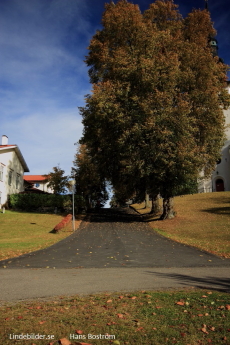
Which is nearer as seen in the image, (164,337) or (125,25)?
(164,337)

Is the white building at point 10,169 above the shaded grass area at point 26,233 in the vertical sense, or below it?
above

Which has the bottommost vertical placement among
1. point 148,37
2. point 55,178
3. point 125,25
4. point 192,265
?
point 192,265

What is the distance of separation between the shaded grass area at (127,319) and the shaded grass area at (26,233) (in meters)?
8.11

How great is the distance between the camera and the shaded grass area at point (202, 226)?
1546 centimetres

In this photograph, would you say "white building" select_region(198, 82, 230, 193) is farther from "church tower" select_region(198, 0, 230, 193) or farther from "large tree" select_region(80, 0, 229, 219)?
"large tree" select_region(80, 0, 229, 219)

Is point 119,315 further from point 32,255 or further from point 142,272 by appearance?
point 32,255

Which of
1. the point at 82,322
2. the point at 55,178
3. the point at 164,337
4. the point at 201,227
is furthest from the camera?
the point at 55,178

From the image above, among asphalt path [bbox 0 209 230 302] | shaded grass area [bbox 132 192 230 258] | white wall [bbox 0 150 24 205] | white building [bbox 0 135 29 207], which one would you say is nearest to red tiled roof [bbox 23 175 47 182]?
white building [bbox 0 135 29 207]

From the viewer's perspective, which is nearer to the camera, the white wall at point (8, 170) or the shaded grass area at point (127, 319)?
the shaded grass area at point (127, 319)

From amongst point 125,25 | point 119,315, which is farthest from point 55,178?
point 119,315

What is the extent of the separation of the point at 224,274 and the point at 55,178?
35721 mm

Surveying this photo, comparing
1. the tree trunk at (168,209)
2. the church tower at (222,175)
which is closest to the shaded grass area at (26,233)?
the tree trunk at (168,209)

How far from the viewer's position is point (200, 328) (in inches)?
159

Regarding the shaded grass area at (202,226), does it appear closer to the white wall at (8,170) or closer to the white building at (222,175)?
the white building at (222,175)
